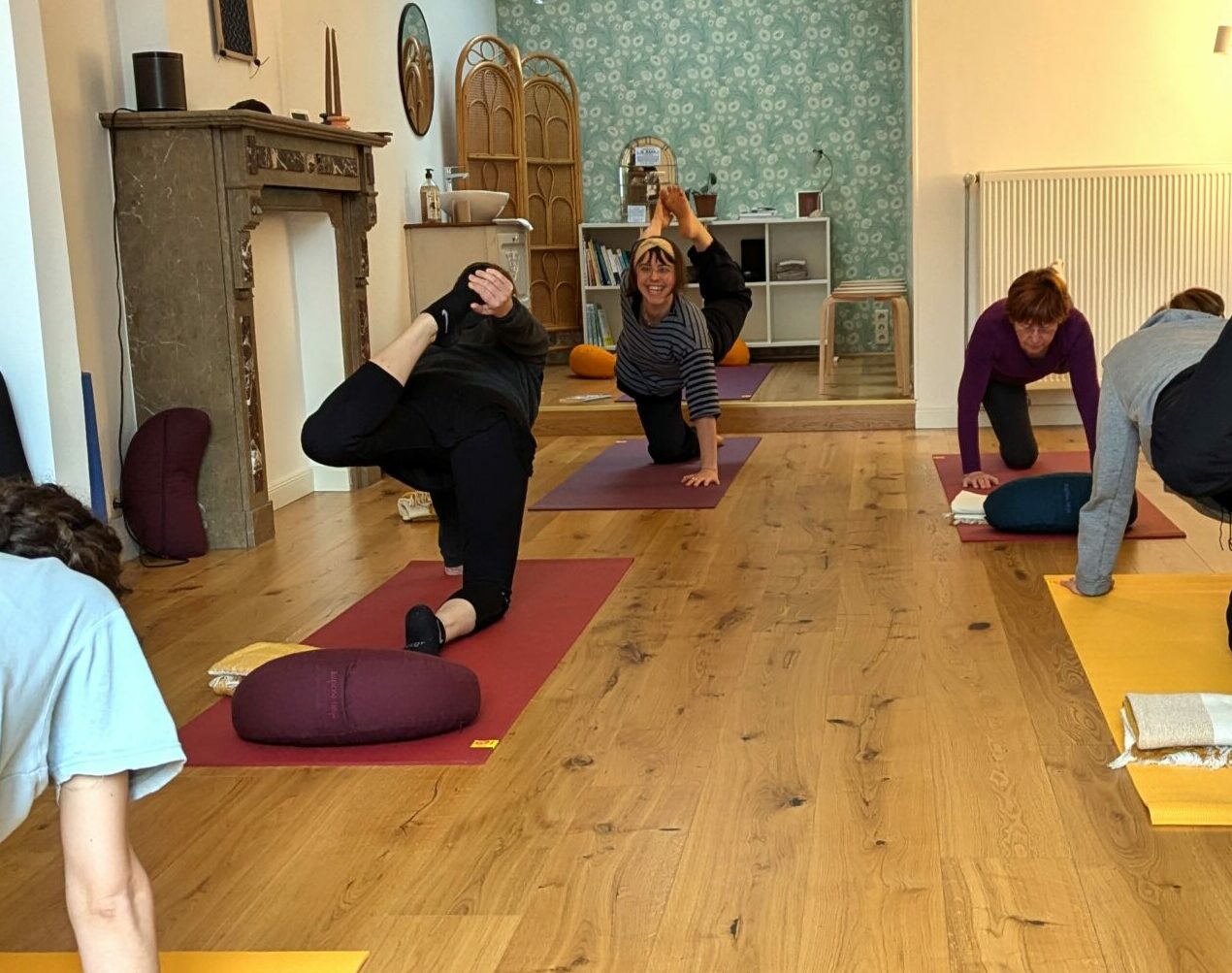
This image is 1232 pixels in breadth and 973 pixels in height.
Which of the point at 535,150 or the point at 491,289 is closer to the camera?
the point at 491,289

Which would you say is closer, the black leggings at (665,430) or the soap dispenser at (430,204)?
the black leggings at (665,430)

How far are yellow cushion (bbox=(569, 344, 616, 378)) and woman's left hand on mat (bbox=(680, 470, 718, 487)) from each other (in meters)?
2.81

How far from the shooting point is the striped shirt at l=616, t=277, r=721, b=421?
200 inches

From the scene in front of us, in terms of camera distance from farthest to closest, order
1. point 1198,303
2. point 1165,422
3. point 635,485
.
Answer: point 635,485 → point 1198,303 → point 1165,422

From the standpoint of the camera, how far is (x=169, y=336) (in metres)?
4.27

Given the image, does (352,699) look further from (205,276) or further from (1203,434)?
(205,276)

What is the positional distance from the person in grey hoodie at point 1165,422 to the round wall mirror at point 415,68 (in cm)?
422

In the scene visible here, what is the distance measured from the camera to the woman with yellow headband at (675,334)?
505 cm

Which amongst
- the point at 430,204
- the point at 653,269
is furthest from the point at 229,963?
the point at 430,204

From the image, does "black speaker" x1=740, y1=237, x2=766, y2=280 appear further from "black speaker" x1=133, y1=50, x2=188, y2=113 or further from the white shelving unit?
"black speaker" x1=133, y1=50, x2=188, y2=113

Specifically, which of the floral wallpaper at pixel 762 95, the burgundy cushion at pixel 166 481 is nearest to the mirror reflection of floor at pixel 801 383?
the floral wallpaper at pixel 762 95

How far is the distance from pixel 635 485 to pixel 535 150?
389 cm

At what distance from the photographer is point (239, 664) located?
2.91 metres

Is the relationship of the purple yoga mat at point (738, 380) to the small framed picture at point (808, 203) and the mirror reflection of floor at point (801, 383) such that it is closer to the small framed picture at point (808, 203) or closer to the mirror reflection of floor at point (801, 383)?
the mirror reflection of floor at point (801, 383)
